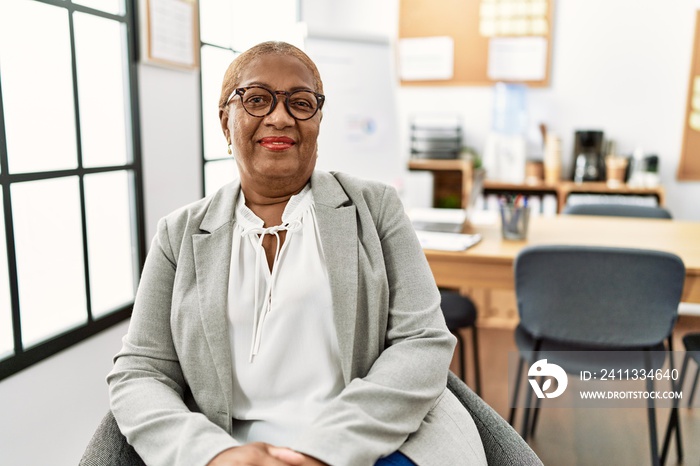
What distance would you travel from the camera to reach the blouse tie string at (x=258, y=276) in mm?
1149

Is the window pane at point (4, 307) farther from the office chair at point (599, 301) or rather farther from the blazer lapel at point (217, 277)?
the office chair at point (599, 301)

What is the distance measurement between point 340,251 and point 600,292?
1.08m

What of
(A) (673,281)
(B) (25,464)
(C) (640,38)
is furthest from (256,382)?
(C) (640,38)

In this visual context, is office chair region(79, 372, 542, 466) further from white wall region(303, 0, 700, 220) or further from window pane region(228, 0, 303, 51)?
white wall region(303, 0, 700, 220)

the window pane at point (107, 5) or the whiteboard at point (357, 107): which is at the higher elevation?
the window pane at point (107, 5)

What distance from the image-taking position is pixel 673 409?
213cm

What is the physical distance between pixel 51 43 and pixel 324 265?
53.3 inches

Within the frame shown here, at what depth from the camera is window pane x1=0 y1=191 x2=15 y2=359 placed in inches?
66.9

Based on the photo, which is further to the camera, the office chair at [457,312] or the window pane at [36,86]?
the office chair at [457,312]

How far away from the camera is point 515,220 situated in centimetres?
237

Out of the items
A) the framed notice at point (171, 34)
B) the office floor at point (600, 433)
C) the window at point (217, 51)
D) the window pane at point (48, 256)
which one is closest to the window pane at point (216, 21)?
the window at point (217, 51)

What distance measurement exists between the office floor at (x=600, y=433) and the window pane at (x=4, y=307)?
1905 millimetres

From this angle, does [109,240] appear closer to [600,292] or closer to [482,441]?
[482,441]

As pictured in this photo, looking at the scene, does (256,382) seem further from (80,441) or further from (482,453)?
(80,441)
